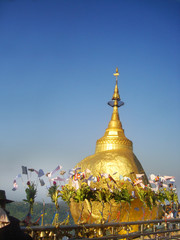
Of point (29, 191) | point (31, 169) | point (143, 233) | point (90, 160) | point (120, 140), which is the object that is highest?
point (120, 140)

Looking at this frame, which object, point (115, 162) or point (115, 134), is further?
point (115, 134)

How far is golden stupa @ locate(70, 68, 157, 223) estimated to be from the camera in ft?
47.4

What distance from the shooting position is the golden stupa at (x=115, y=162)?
568 inches

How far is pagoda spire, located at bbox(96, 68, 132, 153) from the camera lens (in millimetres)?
17000

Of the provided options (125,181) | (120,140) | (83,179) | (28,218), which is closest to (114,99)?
(120,140)

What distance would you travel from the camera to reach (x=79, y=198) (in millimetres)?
11852

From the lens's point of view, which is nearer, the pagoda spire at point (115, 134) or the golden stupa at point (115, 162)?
the golden stupa at point (115, 162)

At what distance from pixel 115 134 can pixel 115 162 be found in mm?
2528

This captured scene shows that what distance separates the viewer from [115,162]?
1532 centimetres

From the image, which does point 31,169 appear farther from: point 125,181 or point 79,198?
point 125,181

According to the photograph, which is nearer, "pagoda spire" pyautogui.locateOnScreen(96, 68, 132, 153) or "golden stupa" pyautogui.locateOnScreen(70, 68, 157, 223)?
"golden stupa" pyautogui.locateOnScreen(70, 68, 157, 223)

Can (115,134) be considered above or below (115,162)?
above

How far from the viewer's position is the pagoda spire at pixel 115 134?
17.0 meters

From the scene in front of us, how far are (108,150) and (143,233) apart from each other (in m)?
8.91
